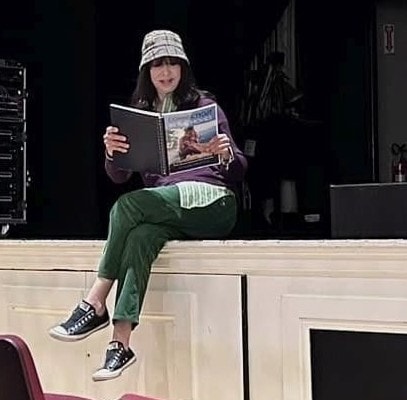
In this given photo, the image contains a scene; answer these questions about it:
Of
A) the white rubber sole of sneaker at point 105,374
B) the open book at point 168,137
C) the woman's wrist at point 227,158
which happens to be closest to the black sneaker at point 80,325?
the white rubber sole of sneaker at point 105,374

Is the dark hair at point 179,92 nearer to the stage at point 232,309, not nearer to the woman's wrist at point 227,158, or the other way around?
the woman's wrist at point 227,158

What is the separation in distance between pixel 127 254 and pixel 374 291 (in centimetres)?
67

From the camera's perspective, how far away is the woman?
90.4 inches

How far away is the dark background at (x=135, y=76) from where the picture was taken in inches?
181

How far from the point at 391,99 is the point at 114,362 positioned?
336 centimetres

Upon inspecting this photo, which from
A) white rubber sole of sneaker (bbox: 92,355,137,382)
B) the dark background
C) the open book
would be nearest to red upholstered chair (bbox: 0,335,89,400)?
white rubber sole of sneaker (bbox: 92,355,137,382)

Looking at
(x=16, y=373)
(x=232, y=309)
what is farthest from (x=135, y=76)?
(x=16, y=373)

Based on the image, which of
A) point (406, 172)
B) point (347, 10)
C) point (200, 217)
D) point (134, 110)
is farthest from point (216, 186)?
point (347, 10)

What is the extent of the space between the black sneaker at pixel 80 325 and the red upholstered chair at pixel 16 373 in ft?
1.96

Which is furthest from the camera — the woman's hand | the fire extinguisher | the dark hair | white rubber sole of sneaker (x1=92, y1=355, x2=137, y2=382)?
the fire extinguisher

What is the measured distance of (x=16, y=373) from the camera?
171 cm

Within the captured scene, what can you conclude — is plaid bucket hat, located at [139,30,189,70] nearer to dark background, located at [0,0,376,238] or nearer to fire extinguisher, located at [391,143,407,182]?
dark background, located at [0,0,376,238]

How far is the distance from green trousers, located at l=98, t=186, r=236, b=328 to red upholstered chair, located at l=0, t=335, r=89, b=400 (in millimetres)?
562

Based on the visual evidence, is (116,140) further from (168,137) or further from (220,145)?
(220,145)
